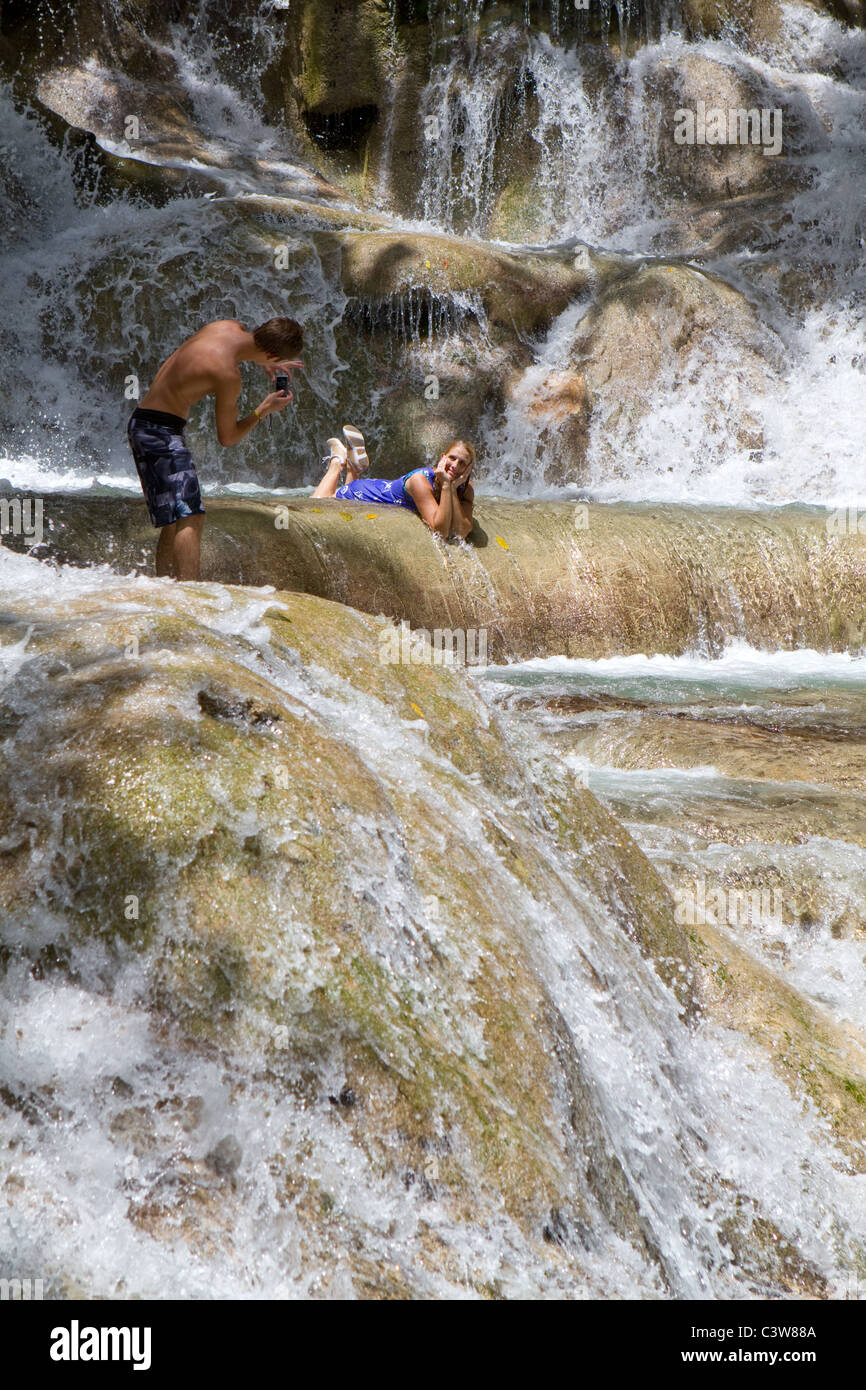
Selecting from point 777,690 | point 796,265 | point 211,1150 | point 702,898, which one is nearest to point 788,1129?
point 702,898

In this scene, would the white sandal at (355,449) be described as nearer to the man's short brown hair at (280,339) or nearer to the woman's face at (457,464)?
the woman's face at (457,464)

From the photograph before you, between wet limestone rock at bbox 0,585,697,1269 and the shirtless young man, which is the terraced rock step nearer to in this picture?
the shirtless young man

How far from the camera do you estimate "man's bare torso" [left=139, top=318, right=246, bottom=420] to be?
507cm

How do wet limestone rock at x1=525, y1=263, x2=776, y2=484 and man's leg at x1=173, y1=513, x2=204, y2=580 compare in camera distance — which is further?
wet limestone rock at x1=525, y1=263, x2=776, y2=484

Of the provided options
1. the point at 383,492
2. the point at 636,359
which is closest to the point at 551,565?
the point at 383,492

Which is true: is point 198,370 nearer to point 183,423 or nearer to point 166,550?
point 183,423

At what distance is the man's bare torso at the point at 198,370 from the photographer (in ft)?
16.6

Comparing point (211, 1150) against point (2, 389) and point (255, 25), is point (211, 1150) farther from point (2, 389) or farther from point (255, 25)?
point (255, 25)

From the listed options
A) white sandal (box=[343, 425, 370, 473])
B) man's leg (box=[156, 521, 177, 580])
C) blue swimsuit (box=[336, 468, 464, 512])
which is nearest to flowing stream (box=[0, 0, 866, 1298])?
man's leg (box=[156, 521, 177, 580])

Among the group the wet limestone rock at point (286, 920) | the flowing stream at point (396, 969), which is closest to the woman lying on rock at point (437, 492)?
the flowing stream at point (396, 969)

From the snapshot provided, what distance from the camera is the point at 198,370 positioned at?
5.07 metres

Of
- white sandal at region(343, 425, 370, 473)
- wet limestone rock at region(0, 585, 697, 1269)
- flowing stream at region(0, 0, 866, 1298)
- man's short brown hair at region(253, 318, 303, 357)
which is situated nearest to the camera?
flowing stream at region(0, 0, 866, 1298)

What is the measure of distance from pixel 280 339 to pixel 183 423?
2.07 feet

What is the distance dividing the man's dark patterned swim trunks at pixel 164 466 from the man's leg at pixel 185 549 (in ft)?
0.12
